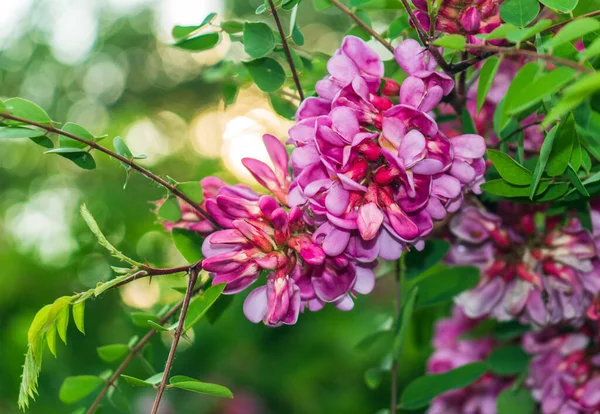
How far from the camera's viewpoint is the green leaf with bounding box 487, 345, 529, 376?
56 cm

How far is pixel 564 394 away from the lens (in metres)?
0.50

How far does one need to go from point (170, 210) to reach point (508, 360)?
32 cm

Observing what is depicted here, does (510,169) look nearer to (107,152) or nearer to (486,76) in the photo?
(486,76)

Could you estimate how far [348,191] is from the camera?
357 millimetres

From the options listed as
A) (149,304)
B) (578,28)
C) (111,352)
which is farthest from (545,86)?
(149,304)

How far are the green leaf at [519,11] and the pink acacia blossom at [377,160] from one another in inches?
1.9

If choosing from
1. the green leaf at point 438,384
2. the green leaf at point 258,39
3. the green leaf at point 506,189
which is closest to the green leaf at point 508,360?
the green leaf at point 438,384

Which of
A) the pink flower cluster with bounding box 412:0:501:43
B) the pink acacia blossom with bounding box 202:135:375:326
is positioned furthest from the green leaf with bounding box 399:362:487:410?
the pink flower cluster with bounding box 412:0:501:43

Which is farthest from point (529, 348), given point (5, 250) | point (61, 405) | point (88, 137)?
point (5, 250)

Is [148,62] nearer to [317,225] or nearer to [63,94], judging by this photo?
[63,94]

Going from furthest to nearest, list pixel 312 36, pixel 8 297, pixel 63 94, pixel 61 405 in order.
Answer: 1. pixel 312 36
2. pixel 63 94
3. pixel 8 297
4. pixel 61 405

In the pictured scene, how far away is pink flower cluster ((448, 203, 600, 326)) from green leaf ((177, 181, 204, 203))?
191 mm

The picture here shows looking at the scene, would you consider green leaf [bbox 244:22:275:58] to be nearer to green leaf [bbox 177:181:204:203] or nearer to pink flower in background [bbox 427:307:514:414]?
green leaf [bbox 177:181:204:203]

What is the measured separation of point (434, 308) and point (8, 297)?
2.93 ft
